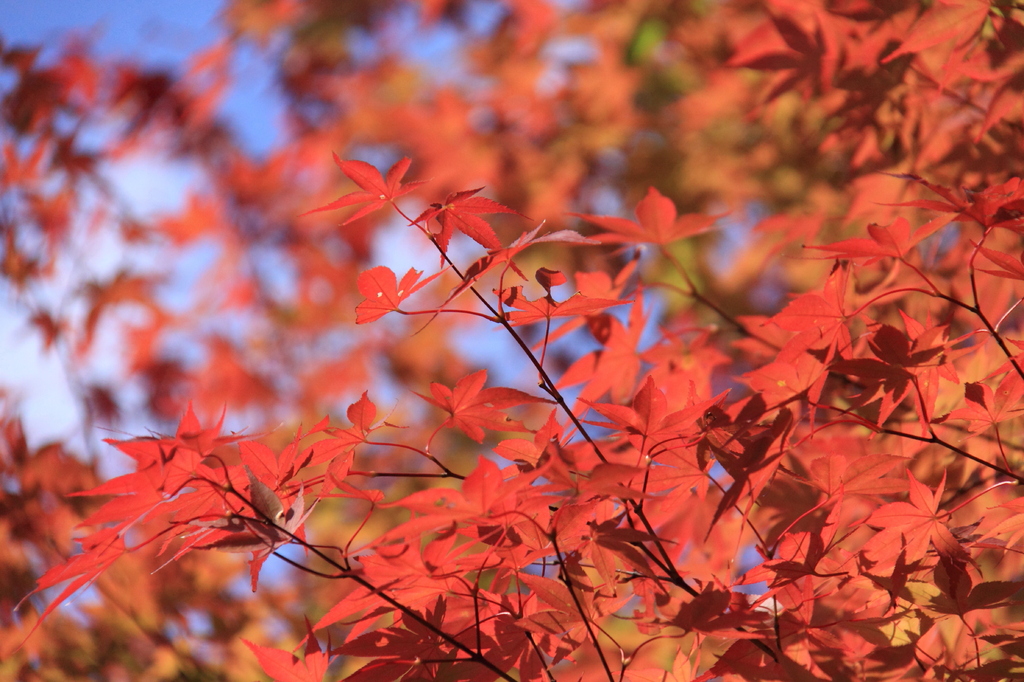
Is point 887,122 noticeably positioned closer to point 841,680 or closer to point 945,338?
point 945,338

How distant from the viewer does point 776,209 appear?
231 cm

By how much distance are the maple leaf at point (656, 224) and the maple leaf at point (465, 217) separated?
0.61 ft

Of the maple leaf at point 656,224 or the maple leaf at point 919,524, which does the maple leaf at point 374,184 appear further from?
the maple leaf at point 919,524

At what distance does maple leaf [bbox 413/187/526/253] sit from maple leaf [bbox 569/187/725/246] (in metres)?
0.19

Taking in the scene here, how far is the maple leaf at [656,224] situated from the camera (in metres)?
0.70

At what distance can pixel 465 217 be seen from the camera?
21.2 inches

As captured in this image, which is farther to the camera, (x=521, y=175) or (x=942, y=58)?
(x=521, y=175)

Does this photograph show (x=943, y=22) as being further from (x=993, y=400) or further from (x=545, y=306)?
(x=545, y=306)

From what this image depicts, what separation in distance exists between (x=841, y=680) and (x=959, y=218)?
1.12 feet

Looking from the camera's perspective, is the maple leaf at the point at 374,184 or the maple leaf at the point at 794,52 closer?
the maple leaf at the point at 374,184

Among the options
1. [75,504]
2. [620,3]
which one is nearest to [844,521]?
[75,504]

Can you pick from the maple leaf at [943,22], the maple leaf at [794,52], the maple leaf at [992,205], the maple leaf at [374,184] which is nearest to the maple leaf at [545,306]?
the maple leaf at [374,184]

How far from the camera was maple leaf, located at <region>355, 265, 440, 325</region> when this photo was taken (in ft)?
1.68

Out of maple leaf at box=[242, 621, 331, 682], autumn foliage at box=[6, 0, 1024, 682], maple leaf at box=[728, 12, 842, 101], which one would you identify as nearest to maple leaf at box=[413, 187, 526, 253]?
autumn foliage at box=[6, 0, 1024, 682]
